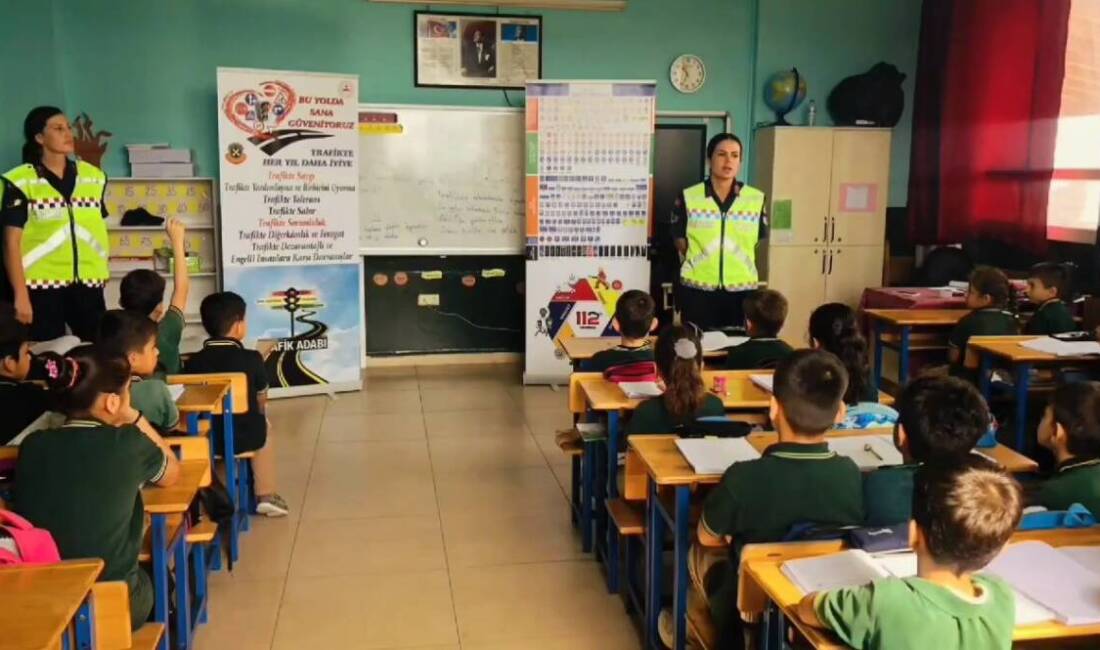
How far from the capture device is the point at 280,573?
3408 mm

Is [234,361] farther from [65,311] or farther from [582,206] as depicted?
[582,206]

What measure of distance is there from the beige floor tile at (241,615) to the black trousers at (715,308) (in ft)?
8.00

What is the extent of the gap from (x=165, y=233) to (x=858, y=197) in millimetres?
4994

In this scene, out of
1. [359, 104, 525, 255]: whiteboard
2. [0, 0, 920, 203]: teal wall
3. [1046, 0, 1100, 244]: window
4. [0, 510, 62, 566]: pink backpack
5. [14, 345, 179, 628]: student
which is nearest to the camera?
[0, 510, 62, 566]: pink backpack

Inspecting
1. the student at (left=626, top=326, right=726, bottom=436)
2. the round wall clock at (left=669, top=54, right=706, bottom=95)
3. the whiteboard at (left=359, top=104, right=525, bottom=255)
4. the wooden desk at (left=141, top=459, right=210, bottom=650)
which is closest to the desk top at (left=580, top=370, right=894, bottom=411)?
the student at (left=626, top=326, right=726, bottom=436)

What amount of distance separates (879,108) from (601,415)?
4581 mm

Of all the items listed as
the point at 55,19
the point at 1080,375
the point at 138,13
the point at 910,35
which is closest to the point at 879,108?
the point at 910,35

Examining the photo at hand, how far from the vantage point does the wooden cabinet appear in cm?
678

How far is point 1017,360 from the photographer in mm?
4164

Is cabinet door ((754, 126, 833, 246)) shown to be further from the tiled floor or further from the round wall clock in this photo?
the tiled floor

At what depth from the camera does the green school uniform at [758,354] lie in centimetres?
359

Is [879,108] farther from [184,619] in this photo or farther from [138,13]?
[184,619]

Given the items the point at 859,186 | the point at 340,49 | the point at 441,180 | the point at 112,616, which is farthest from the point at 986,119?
the point at 112,616

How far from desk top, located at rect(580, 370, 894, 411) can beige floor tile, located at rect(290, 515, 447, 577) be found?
0.92 meters
